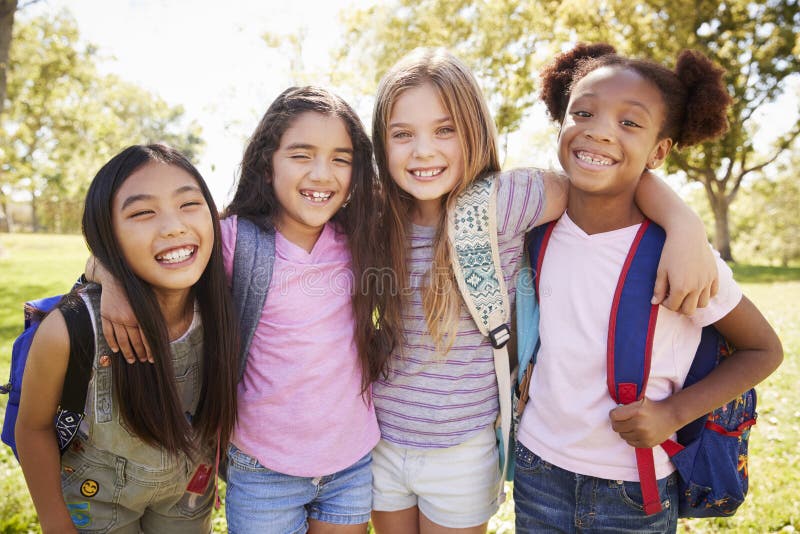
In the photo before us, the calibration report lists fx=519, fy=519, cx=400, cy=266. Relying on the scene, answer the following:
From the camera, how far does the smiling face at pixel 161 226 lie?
1.71 m

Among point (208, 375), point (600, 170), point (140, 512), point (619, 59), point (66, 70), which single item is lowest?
point (140, 512)

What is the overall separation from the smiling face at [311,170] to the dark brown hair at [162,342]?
291mm

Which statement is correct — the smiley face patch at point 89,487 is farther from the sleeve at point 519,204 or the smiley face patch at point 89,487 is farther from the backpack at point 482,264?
the sleeve at point 519,204

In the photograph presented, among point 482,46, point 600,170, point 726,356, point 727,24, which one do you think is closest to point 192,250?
point 600,170

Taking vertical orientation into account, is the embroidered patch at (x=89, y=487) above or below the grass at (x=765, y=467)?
above

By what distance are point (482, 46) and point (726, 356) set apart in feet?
38.8

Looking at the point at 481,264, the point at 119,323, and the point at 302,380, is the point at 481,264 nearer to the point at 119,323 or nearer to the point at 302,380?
the point at 302,380

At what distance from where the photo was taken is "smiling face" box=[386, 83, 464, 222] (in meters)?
1.94

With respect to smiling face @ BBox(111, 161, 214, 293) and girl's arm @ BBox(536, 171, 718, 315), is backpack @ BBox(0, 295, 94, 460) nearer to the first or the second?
smiling face @ BBox(111, 161, 214, 293)

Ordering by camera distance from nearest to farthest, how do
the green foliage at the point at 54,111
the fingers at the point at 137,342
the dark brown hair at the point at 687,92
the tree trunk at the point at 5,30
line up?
the fingers at the point at 137,342 < the dark brown hair at the point at 687,92 < the tree trunk at the point at 5,30 < the green foliage at the point at 54,111

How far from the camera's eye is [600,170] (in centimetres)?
177

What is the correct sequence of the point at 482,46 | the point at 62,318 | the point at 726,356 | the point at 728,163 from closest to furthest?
the point at 62,318 → the point at 726,356 → the point at 482,46 → the point at 728,163

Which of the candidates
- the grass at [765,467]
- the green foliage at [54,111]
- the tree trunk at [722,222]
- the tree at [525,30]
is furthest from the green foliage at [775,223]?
the green foliage at [54,111]

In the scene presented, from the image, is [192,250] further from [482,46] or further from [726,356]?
[482,46]
